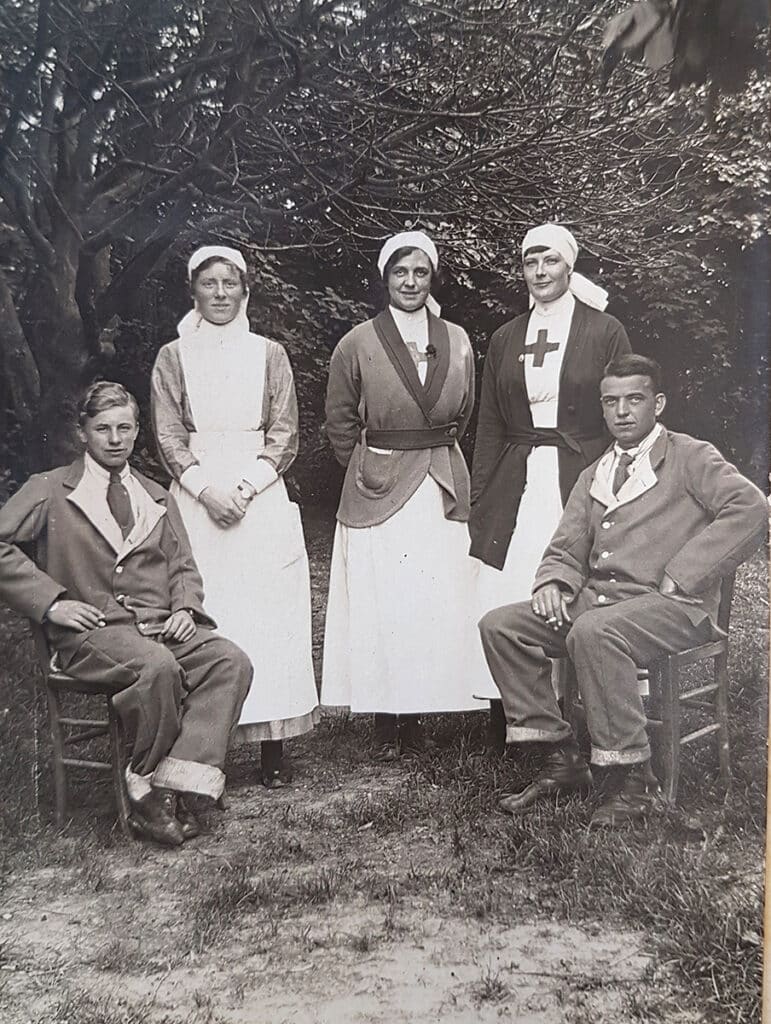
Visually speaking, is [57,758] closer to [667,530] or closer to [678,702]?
[678,702]

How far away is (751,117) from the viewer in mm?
3441

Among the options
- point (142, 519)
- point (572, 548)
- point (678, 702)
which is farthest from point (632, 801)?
point (142, 519)

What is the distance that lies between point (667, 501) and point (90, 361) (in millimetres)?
2035

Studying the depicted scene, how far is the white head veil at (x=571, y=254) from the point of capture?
3.45 m

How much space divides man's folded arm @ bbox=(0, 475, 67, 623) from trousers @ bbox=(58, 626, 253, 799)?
18 cm

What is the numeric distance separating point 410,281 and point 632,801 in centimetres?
192

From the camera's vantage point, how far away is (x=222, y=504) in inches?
137

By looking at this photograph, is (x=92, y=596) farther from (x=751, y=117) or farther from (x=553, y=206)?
(x=751, y=117)

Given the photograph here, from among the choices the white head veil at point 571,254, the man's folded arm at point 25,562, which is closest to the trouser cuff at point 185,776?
the man's folded arm at point 25,562

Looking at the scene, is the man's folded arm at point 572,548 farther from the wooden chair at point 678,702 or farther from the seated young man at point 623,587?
the wooden chair at point 678,702

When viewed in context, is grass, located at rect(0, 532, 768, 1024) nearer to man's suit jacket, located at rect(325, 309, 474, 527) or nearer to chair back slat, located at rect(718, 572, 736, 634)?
chair back slat, located at rect(718, 572, 736, 634)

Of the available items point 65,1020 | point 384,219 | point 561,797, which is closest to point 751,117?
point 384,219

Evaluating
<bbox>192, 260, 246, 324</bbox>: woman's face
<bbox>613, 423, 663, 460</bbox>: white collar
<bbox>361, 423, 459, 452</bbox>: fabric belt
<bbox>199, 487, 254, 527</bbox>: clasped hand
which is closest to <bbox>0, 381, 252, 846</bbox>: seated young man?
<bbox>199, 487, 254, 527</bbox>: clasped hand

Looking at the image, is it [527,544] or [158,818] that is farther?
[527,544]
